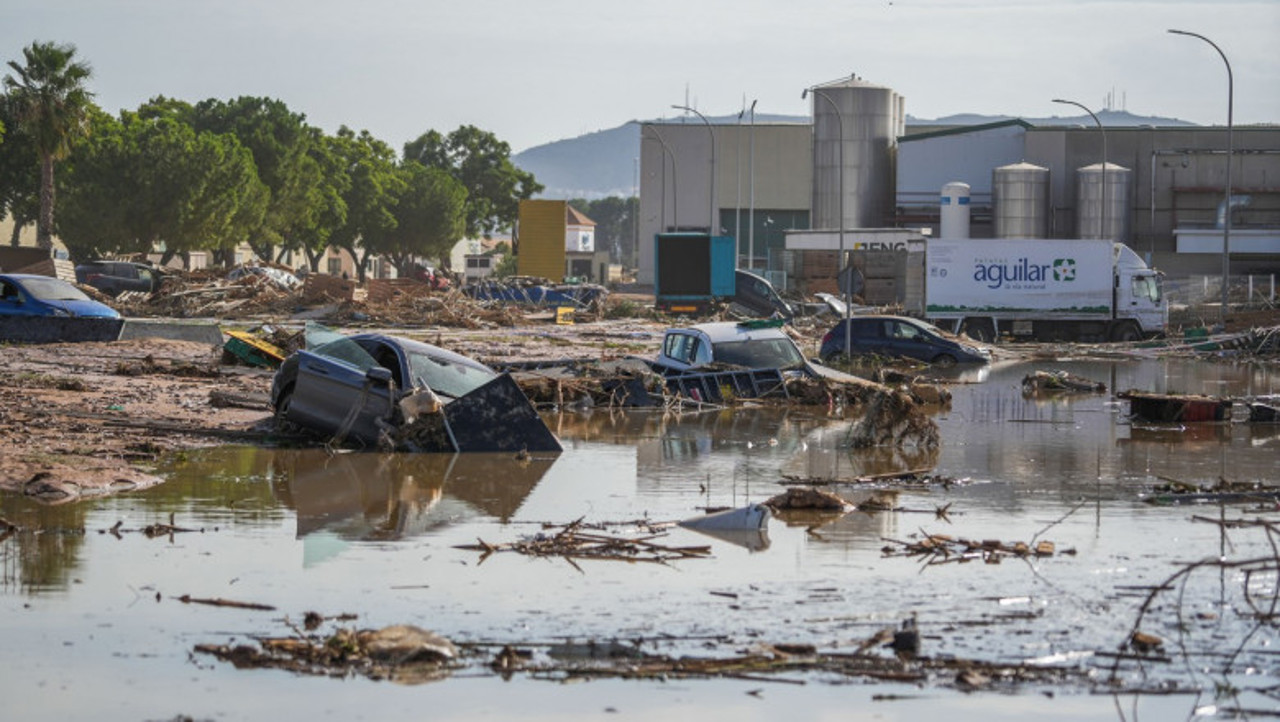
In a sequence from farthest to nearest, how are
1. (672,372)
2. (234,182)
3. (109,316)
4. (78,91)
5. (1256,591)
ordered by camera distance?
Result: (234,182), (78,91), (109,316), (672,372), (1256,591)

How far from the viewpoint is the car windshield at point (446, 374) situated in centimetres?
1959

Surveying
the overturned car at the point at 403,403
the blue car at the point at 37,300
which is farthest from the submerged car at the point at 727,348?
the blue car at the point at 37,300

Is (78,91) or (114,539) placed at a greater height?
(78,91)

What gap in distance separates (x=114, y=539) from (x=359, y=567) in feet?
7.28

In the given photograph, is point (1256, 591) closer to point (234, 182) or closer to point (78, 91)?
point (78, 91)

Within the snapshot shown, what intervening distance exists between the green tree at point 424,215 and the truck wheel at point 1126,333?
233 ft

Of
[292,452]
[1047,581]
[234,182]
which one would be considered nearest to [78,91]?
[234,182]

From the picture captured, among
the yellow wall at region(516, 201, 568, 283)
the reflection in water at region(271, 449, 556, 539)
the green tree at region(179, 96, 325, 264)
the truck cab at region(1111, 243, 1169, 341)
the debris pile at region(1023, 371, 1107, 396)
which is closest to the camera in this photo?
the reflection in water at region(271, 449, 556, 539)

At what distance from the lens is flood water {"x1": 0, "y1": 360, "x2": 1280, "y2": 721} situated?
8.95 metres

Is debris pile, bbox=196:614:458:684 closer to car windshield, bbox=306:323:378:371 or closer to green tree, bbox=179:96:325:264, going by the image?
car windshield, bbox=306:323:378:371

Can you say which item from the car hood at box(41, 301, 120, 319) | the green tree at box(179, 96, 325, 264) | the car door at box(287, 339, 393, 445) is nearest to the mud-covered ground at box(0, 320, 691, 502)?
the car hood at box(41, 301, 120, 319)

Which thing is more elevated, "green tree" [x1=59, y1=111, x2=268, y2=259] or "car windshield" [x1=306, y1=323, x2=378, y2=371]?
"green tree" [x1=59, y1=111, x2=268, y2=259]

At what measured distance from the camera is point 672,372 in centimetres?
2706

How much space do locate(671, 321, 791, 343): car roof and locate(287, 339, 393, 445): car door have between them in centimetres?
828
